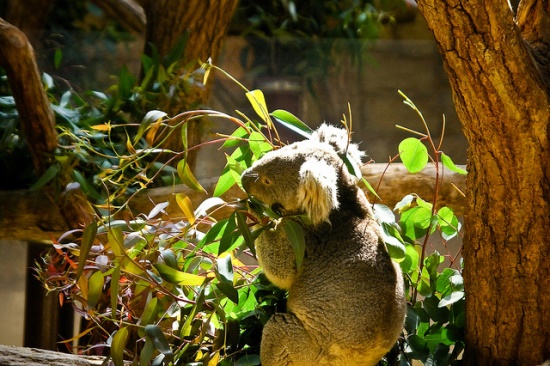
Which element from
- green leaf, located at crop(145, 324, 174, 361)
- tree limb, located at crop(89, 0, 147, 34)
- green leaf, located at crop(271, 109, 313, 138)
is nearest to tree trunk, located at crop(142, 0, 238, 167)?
tree limb, located at crop(89, 0, 147, 34)

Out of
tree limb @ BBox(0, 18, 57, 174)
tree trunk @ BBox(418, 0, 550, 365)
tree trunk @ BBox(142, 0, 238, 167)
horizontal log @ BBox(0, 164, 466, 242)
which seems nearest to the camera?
tree trunk @ BBox(418, 0, 550, 365)

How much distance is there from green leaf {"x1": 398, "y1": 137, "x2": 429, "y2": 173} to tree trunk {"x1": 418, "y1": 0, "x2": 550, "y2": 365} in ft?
0.83

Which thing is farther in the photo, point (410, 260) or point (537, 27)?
point (410, 260)

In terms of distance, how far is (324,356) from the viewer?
1.92 metres

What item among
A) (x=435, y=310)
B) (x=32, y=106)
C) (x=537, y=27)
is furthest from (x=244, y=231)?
(x=32, y=106)

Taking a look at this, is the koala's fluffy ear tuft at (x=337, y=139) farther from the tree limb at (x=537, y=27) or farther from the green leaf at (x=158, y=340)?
the green leaf at (x=158, y=340)

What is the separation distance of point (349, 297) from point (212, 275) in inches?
19.3

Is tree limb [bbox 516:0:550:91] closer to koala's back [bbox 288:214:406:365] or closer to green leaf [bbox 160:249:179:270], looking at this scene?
koala's back [bbox 288:214:406:365]

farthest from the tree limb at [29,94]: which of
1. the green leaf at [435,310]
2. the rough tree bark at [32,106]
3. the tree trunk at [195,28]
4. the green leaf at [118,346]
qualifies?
the green leaf at [435,310]

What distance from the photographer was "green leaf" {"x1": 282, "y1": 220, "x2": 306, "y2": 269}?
1.83 metres

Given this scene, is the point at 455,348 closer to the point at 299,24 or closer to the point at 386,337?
the point at 386,337

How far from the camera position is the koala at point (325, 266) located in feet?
6.23

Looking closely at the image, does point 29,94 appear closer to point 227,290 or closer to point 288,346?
point 227,290

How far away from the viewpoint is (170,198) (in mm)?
2973
